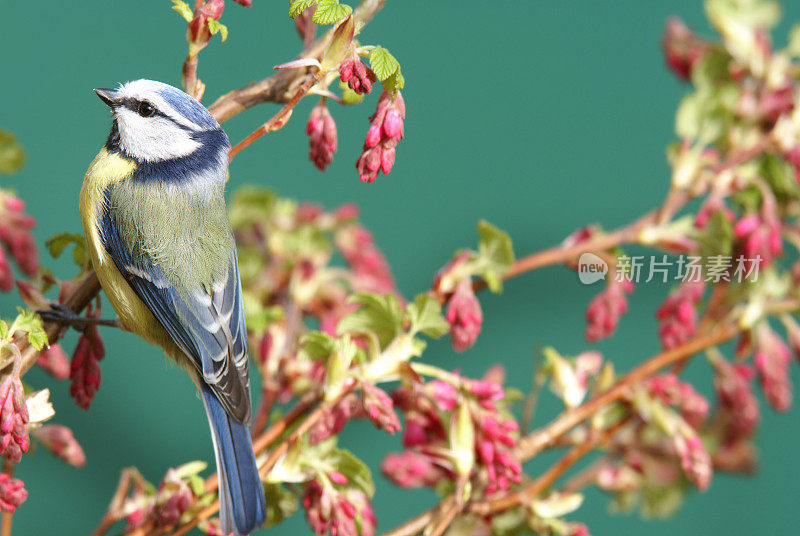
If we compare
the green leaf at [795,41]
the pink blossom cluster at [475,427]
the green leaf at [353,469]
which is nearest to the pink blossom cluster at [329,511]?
the green leaf at [353,469]

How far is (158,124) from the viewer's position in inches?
37.8

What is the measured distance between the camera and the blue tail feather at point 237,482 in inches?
35.3

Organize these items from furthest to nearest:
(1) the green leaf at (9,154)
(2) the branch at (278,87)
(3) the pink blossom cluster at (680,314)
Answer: (3) the pink blossom cluster at (680,314) → (1) the green leaf at (9,154) → (2) the branch at (278,87)

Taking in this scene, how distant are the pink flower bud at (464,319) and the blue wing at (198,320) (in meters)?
0.26

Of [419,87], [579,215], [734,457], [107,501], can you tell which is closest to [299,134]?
[419,87]

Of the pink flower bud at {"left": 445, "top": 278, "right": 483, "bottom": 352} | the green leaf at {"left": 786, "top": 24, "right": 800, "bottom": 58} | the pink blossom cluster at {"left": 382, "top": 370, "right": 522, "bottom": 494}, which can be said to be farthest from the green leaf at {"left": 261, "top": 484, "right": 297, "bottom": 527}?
the green leaf at {"left": 786, "top": 24, "right": 800, "bottom": 58}

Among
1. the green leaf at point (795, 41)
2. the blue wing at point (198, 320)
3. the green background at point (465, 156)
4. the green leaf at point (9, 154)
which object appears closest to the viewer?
the blue wing at point (198, 320)

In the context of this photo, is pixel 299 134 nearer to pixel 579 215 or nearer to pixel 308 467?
pixel 579 215

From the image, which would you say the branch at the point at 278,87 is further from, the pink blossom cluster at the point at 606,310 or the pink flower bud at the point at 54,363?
the pink blossom cluster at the point at 606,310

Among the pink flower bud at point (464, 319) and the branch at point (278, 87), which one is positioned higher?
the branch at point (278, 87)

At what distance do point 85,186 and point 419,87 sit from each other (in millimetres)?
894

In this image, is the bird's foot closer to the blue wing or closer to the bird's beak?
the blue wing

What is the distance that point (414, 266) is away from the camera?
1.81 m

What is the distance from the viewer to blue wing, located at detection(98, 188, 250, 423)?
981 millimetres
